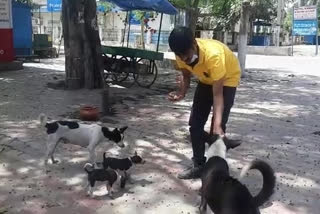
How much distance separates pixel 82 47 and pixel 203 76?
7031mm

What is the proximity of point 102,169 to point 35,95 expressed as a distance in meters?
5.88

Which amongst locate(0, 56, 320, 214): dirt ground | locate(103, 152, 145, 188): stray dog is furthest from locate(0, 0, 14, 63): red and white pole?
locate(103, 152, 145, 188): stray dog

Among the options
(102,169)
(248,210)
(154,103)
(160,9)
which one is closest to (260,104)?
(154,103)

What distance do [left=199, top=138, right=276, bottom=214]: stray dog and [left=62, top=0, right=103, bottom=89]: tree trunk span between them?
24.4ft

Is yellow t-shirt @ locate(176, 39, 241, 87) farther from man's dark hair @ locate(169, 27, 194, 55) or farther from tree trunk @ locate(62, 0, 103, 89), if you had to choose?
tree trunk @ locate(62, 0, 103, 89)

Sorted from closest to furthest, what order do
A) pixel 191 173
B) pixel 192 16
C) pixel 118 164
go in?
1. pixel 118 164
2. pixel 191 173
3. pixel 192 16

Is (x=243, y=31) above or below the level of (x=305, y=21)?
below

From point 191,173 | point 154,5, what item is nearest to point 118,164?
point 191,173

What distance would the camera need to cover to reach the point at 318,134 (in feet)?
22.4

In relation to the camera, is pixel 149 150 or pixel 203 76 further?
pixel 149 150

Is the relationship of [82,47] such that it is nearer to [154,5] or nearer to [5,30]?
[154,5]

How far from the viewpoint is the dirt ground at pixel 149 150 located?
4039 millimetres

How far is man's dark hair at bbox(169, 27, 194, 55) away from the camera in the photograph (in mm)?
3436

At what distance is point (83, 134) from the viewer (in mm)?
4699
